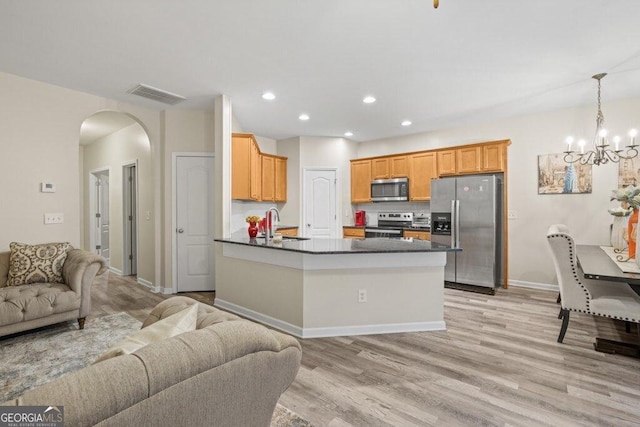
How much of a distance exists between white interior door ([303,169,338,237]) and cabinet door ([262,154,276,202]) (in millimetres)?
642

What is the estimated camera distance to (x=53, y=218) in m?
3.62

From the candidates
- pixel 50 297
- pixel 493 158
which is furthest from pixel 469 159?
pixel 50 297

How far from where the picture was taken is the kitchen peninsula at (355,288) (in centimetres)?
297

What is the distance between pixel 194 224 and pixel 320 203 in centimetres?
252

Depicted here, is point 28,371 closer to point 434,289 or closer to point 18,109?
point 18,109

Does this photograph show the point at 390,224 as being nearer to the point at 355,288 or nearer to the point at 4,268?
the point at 355,288

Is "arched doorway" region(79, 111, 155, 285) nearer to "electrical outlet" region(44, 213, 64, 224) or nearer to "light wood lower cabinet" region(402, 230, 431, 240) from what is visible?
"electrical outlet" region(44, 213, 64, 224)

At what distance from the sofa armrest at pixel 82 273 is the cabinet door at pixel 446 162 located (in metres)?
5.06

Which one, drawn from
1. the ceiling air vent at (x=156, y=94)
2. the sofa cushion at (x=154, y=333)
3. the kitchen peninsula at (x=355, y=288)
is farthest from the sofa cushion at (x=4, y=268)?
the sofa cushion at (x=154, y=333)

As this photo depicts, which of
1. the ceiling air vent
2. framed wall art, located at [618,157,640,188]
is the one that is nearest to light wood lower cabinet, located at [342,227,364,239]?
the ceiling air vent

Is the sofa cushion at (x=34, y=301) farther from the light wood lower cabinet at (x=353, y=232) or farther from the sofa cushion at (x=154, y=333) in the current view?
the light wood lower cabinet at (x=353, y=232)

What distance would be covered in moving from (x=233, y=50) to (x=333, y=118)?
2.36m

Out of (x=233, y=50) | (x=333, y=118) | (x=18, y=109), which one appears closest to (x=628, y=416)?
(x=233, y=50)

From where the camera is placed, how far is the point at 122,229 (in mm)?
5715
